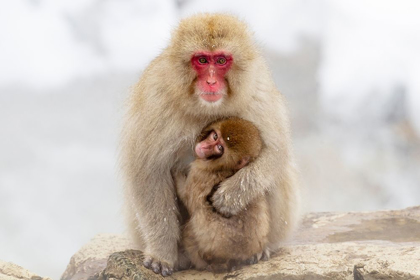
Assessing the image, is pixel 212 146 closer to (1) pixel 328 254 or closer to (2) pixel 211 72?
(2) pixel 211 72

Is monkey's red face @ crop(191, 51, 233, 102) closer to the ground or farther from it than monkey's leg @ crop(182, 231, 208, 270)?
farther from it

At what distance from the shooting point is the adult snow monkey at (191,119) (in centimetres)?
436

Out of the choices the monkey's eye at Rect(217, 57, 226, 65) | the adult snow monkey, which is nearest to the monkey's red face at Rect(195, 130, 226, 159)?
the adult snow monkey

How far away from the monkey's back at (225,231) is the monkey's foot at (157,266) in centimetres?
21

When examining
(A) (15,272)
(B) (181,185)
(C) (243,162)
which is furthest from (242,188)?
(A) (15,272)

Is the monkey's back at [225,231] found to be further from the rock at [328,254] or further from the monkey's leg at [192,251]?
the rock at [328,254]

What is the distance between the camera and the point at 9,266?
489 centimetres

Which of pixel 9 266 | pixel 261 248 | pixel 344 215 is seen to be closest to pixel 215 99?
pixel 261 248

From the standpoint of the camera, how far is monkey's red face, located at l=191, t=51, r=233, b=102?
4289mm

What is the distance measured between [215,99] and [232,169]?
496 mm

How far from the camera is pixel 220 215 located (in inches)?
174

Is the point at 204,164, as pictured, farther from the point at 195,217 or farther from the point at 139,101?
the point at 139,101

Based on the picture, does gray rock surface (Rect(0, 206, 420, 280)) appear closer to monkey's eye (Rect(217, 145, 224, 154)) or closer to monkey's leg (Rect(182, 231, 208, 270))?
monkey's leg (Rect(182, 231, 208, 270))

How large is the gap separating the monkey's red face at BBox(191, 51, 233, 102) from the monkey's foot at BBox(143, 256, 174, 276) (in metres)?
1.16
